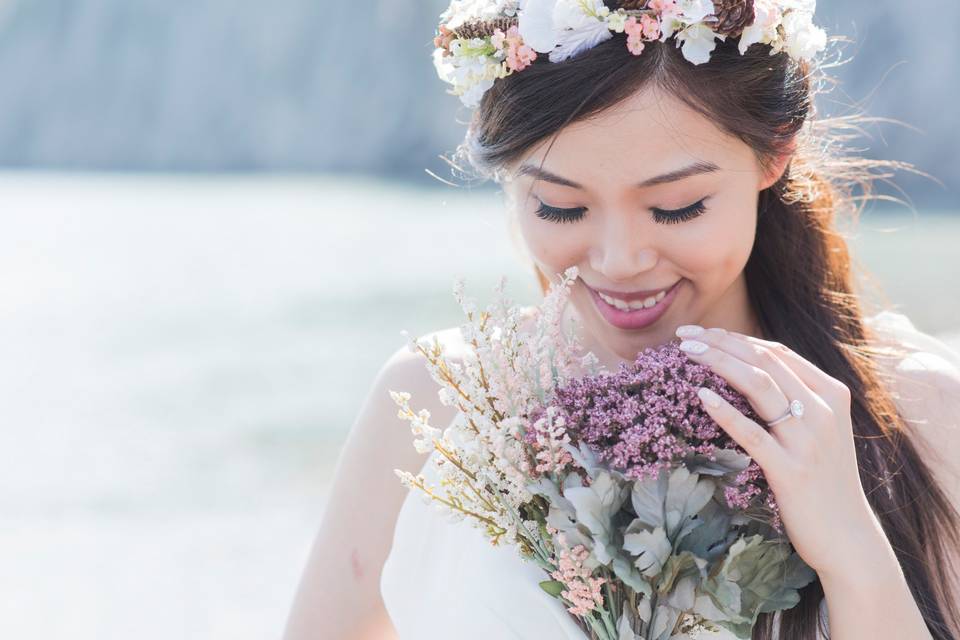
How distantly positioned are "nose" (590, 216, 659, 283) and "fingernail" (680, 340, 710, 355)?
33 cm

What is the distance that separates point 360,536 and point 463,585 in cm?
47

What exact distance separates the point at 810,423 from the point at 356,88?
30576mm

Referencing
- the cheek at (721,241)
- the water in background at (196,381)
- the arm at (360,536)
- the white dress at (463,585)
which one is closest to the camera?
the white dress at (463,585)

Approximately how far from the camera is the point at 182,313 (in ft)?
37.5

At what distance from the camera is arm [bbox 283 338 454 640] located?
242 centimetres

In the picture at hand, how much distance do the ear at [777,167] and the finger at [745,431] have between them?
0.74 m

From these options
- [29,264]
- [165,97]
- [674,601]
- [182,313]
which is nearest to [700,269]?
[674,601]

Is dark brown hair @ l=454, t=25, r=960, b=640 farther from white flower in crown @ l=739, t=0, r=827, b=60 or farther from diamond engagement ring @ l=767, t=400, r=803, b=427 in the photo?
diamond engagement ring @ l=767, t=400, r=803, b=427

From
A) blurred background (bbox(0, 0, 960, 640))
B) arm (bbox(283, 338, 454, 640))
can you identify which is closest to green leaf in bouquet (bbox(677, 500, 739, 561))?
arm (bbox(283, 338, 454, 640))

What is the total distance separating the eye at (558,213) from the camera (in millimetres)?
1937

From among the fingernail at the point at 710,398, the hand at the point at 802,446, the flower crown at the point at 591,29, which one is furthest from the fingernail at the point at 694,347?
the flower crown at the point at 591,29

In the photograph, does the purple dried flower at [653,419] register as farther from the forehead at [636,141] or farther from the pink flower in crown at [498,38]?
the pink flower in crown at [498,38]

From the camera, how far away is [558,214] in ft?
6.43

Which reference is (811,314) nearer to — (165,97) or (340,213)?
(340,213)
